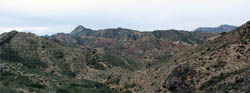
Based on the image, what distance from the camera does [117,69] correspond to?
7306cm

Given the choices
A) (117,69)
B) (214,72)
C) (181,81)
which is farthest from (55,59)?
(214,72)

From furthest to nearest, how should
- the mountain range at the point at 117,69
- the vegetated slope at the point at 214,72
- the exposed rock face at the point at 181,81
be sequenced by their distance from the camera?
1. the exposed rock face at the point at 181,81
2. the mountain range at the point at 117,69
3. the vegetated slope at the point at 214,72

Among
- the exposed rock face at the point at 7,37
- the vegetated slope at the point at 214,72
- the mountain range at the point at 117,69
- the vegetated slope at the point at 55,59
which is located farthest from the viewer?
the exposed rock face at the point at 7,37

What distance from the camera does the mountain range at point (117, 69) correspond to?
31.4 meters

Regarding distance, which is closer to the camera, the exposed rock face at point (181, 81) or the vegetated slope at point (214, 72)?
the vegetated slope at point (214, 72)

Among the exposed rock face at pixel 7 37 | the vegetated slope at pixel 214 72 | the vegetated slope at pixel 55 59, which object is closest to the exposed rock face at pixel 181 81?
the vegetated slope at pixel 214 72

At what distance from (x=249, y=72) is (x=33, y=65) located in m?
55.7

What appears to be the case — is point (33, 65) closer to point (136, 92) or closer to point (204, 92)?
point (136, 92)

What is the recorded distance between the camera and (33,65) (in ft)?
206

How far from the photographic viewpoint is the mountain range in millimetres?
31438

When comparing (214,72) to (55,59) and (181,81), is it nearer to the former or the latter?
(181,81)

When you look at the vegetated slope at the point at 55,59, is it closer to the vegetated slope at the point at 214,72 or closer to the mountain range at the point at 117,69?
the mountain range at the point at 117,69

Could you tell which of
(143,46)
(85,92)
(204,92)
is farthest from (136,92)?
(143,46)

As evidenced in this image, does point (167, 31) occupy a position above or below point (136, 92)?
above
